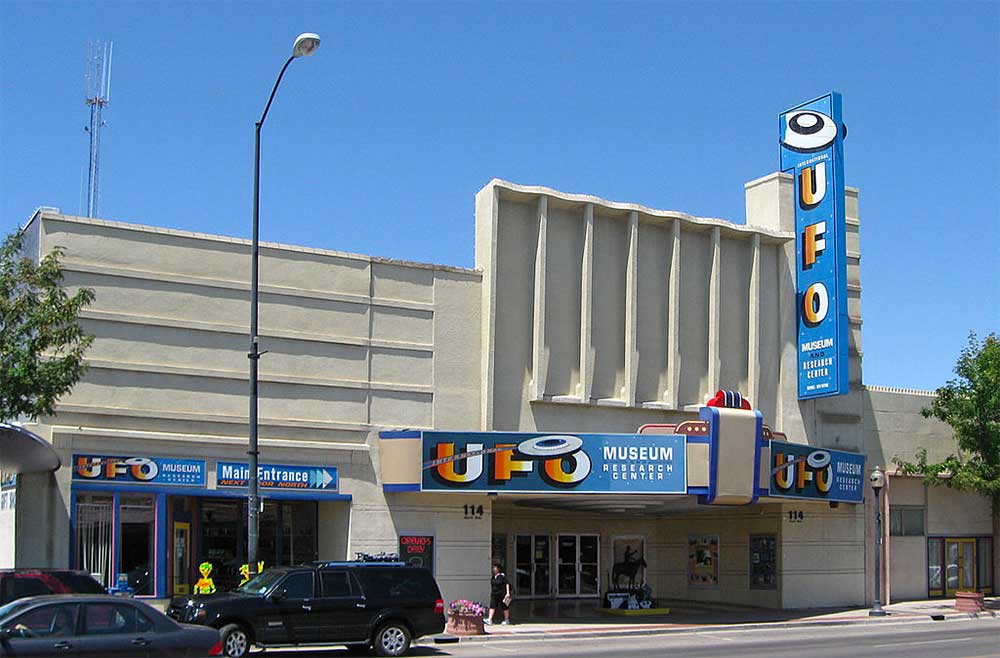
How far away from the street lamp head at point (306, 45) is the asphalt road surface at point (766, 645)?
10.9m

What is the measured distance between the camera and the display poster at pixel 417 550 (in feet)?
98.6

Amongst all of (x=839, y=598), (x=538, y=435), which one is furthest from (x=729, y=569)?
(x=538, y=435)

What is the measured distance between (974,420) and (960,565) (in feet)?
19.3

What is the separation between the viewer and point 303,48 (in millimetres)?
21312

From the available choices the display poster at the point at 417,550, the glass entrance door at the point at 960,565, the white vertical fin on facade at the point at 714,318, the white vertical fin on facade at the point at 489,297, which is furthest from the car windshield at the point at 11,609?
the glass entrance door at the point at 960,565

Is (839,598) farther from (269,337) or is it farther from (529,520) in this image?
(269,337)

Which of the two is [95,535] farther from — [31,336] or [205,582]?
[31,336]

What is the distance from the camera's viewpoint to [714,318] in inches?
1364

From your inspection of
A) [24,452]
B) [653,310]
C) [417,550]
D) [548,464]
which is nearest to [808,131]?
[653,310]

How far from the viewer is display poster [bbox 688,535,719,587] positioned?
3884 cm

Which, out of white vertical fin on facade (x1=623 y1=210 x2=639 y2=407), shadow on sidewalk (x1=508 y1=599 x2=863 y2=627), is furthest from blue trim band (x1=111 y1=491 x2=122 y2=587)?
Result: white vertical fin on facade (x1=623 y1=210 x2=639 y2=407)

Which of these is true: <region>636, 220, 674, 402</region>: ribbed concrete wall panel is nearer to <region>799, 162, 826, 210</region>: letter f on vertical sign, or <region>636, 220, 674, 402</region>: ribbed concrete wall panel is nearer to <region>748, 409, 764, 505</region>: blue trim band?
<region>748, 409, 764, 505</region>: blue trim band

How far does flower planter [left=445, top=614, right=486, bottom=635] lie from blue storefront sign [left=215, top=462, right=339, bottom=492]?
4.54 meters

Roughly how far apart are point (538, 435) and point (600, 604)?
9313mm
